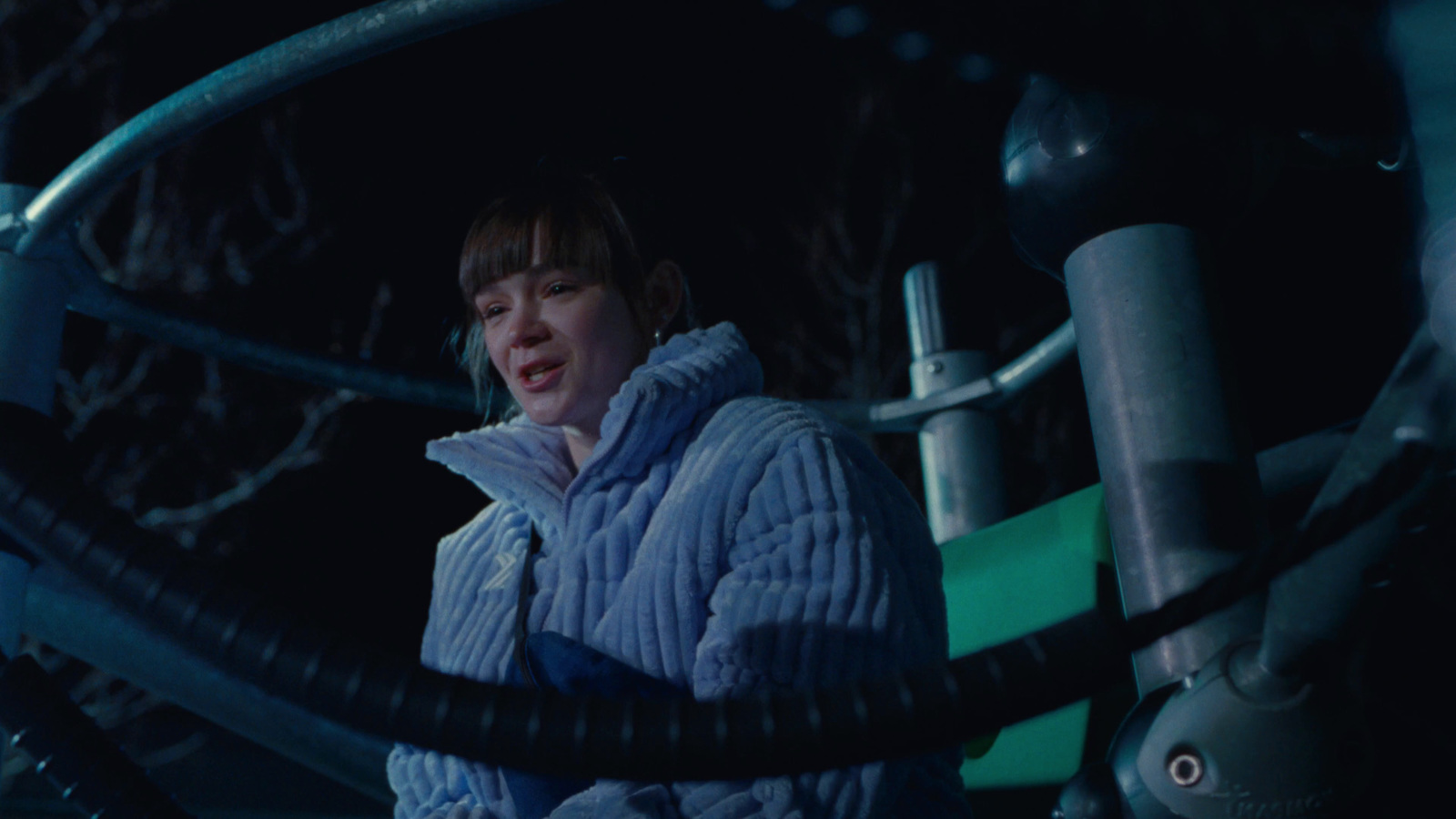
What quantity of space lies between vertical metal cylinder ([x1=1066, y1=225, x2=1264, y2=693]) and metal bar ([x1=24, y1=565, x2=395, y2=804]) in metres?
1.05

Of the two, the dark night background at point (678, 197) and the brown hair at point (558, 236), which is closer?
the brown hair at point (558, 236)

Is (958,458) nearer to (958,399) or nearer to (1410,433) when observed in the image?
(958,399)

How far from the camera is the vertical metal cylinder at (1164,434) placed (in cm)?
90

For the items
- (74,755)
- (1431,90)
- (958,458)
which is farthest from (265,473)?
→ (1431,90)

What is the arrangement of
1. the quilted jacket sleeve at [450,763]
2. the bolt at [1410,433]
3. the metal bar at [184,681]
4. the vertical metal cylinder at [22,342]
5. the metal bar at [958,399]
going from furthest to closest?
the metal bar at [958,399]
the metal bar at [184,681]
the quilted jacket sleeve at [450,763]
the vertical metal cylinder at [22,342]
the bolt at [1410,433]

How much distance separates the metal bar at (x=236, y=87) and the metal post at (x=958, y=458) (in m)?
1.16

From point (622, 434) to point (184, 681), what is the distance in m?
0.76

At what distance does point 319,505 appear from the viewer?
7.12 metres

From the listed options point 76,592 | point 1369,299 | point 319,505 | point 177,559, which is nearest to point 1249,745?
point 177,559

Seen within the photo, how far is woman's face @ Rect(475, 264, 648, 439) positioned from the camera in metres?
1.38

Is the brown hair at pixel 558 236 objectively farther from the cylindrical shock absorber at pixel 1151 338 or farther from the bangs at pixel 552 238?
the cylindrical shock absorber at pixel 1151 338

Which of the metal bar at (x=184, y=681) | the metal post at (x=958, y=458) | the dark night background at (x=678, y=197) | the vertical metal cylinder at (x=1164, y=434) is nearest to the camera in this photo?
the vertical metal cylinder at (x=1164, y=434)

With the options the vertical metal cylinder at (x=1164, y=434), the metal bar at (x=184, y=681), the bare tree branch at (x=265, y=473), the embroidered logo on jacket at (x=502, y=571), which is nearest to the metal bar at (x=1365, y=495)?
the vertical metal cylinder at (x=1164, y=434)

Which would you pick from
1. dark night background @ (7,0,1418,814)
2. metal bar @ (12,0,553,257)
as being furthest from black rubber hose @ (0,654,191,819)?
dark night background @ (7,0,1418,814)
